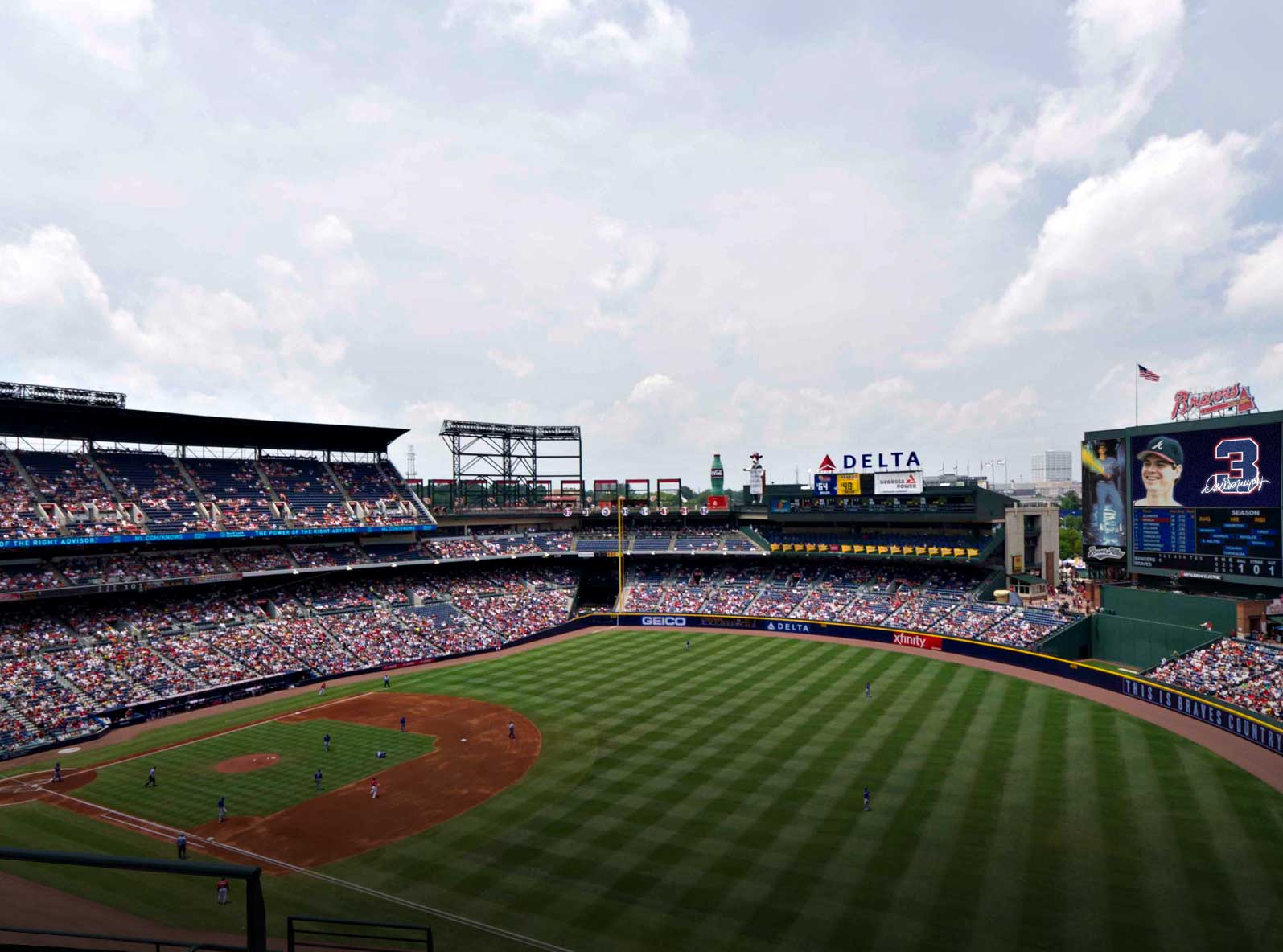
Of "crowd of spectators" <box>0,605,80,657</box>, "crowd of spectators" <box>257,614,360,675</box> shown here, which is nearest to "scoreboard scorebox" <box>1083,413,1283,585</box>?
"crowd of spectators" <box>257,614,360,675</box>

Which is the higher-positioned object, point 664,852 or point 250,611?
point 250,611

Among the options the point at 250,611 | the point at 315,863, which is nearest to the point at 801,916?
the point at 315,863

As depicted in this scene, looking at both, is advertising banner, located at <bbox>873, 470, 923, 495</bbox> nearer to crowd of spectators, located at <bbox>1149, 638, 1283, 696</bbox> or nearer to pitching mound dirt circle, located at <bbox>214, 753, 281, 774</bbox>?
crowd of spectators, located at <bbox>1149, 638, 1283, 696</bbox>

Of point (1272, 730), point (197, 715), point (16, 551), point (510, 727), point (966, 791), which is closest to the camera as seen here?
point (966, 791)

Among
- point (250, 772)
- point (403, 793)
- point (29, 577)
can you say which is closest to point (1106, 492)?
point (403, 793)

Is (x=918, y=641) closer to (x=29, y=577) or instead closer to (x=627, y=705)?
(x=627, y=705)

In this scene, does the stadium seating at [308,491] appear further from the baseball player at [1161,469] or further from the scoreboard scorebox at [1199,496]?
the baseball player at [1161,469]

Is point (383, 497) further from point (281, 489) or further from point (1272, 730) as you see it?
point (1272, 730)
